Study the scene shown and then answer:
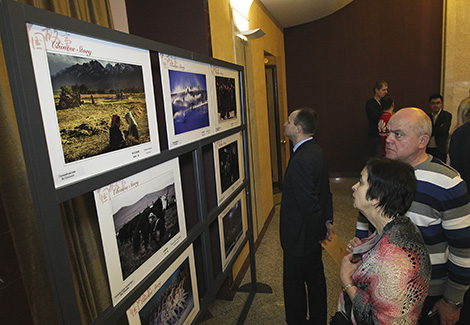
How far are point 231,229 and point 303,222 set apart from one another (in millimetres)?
553

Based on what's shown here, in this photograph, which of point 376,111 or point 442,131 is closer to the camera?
point 442,131

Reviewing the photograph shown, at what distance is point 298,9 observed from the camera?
18.4ft

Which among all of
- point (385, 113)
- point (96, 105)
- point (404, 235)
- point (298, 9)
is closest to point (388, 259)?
point (404, 235)

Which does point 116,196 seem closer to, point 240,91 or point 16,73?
point 16,73

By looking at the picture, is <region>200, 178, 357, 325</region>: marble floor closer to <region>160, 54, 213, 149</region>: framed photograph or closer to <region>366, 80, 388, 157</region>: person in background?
<region>366, 80, 388, 157</region>: person in background

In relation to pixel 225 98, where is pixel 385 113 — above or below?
below

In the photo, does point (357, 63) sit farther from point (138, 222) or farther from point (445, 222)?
point (138, 222)

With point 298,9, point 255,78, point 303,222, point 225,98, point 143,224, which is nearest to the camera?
point 143,224

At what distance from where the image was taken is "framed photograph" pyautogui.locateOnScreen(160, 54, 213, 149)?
1.53 meters

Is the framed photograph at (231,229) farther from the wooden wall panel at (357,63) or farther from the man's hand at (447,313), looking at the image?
the wooden wall panel at (357,63)

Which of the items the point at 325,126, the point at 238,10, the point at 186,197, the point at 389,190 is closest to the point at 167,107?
the point at 389,190

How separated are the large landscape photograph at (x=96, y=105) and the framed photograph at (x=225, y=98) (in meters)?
0.85

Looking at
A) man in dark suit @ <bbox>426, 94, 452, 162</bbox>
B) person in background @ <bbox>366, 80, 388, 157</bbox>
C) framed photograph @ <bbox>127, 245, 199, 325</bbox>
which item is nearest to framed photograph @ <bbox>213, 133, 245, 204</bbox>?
framed photograph @ <bbox>127, 245, 199, 325</bbox>

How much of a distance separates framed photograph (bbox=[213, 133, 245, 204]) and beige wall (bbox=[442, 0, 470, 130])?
16.9ft
